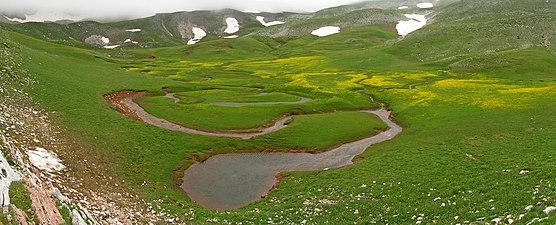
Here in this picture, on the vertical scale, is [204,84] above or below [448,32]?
below

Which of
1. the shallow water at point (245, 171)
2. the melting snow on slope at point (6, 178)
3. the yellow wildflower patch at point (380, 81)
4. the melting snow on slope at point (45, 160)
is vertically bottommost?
the shallow water at point (245, 171)

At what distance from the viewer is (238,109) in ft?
221

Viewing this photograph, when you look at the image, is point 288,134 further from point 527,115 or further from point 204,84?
point 204,84

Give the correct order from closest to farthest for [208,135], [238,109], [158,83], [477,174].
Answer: [477,174], [208,135], [238,109], [158,83]

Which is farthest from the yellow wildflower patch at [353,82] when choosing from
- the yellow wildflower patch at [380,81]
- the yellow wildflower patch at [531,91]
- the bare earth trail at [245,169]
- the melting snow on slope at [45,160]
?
the melting snow on slope at [45,160]

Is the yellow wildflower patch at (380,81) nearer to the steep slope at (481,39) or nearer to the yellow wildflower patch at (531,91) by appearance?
the yellow wildflower patch at (531,91)

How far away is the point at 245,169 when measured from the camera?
42438 mm

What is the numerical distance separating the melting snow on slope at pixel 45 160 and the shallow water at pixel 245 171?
11.1 m

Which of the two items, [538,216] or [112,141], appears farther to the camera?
[112,141]

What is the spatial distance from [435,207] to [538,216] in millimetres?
7777

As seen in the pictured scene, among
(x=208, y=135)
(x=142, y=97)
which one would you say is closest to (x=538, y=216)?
(x=208, y=135)

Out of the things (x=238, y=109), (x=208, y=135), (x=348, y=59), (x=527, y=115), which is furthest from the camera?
(x=348, y=59)

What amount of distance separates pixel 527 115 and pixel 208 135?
4792cm

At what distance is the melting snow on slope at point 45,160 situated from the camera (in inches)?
1161
